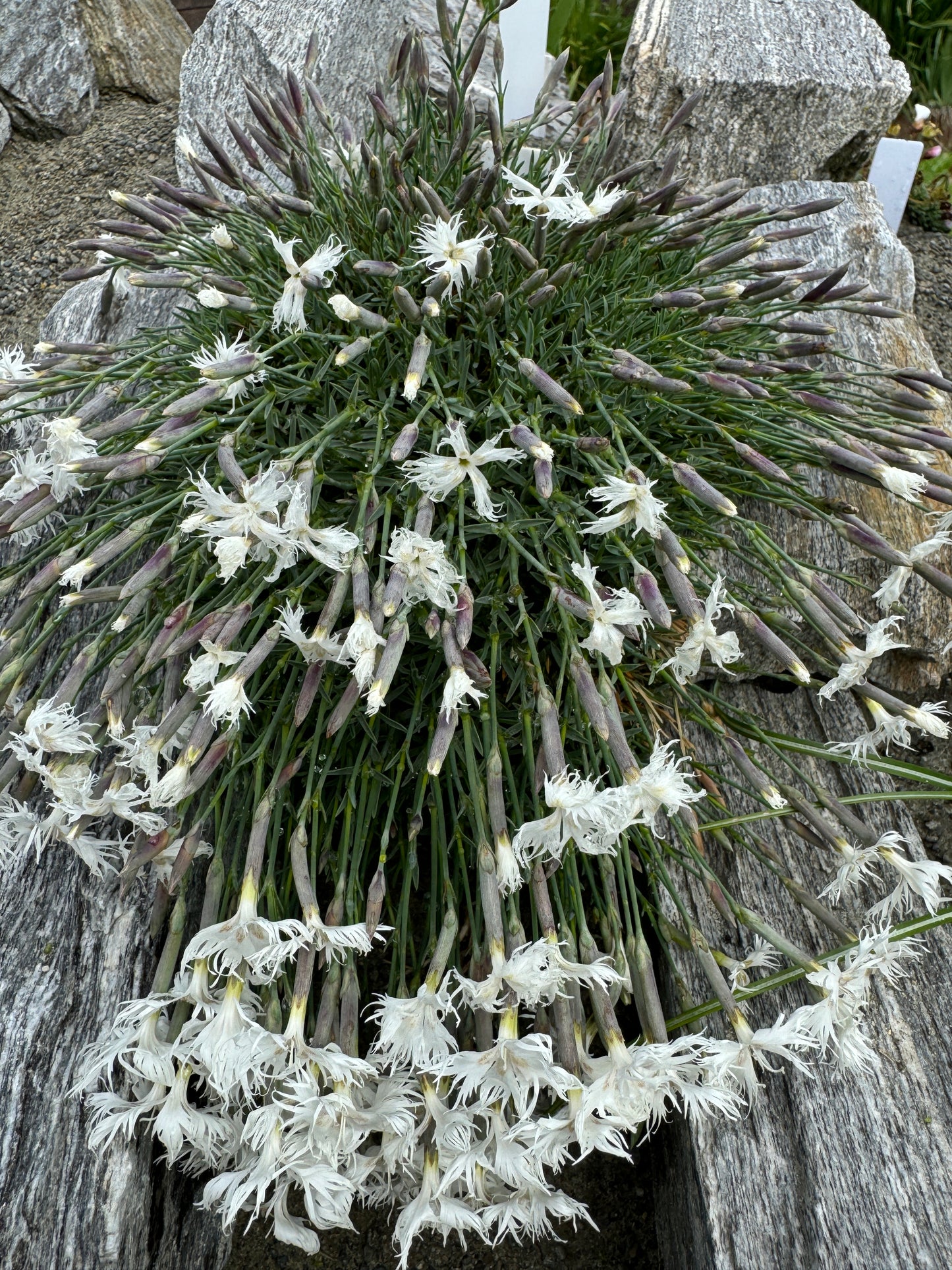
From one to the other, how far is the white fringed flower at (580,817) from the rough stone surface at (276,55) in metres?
2.02

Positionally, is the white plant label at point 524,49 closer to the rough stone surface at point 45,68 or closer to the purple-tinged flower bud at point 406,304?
the purple-tinged flower bud at point 406,304

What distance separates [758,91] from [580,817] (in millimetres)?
2072

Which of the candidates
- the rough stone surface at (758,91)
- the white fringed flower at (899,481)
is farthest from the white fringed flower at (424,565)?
the rough stone surface at (758,91)

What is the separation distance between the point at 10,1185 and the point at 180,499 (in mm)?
945

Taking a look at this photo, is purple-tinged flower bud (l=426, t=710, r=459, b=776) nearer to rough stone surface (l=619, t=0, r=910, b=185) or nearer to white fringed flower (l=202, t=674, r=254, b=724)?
white fringed flower (l=202, t=674, r=254, b=724)

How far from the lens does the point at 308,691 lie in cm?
109

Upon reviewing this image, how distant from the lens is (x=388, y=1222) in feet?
4.96

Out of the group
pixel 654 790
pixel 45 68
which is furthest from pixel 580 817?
pixel 45 68

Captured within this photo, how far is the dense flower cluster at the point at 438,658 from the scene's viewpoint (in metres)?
1.07

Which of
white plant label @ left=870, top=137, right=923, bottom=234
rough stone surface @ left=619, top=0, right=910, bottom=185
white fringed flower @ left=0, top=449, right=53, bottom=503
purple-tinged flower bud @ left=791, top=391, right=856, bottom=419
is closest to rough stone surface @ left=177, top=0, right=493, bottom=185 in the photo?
rough stone surface @ left=619, top=0, right=910, bottom=185

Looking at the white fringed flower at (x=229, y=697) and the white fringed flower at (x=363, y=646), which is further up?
the white fringed flower at (x=363, y=646)

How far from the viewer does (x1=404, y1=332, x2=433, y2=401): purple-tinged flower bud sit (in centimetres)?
112

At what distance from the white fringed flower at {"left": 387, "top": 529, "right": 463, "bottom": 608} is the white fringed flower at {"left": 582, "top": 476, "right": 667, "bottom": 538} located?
7.1 inches

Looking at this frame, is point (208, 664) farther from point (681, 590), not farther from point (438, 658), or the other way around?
point (681, 590)
